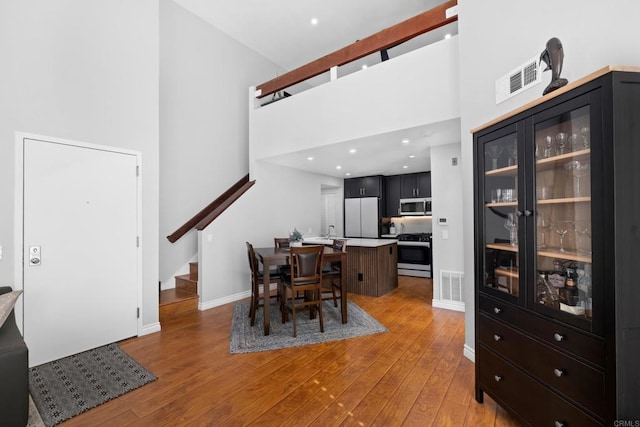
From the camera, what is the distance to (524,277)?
168 centimetres

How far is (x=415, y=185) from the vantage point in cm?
691

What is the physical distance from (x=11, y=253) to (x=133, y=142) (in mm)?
1555

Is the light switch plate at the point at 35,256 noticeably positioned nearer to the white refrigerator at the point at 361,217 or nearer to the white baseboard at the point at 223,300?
the white baseboard at the point at 223,300

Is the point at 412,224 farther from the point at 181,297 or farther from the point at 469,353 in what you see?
the point at 181,297

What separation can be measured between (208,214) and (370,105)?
10.5ft

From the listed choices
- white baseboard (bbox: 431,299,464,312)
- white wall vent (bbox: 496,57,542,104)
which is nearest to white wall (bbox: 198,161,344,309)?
white baseboard (bbox: 431,299,464,312)

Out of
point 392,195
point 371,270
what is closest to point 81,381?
point 371,270

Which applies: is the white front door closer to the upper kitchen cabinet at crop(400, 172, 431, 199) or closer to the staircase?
the staircase

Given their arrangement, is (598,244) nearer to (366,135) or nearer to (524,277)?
(524,277)

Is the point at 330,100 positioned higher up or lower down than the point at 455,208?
higher up

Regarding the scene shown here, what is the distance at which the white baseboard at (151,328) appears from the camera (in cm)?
337

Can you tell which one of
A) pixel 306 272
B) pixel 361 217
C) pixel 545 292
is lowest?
pixel 306 272

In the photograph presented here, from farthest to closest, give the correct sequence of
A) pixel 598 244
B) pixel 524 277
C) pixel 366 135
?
pixel 366 135 → pixel 524 277 → pixel 598 244

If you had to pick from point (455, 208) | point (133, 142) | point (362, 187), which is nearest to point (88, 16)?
point (133, 142)
